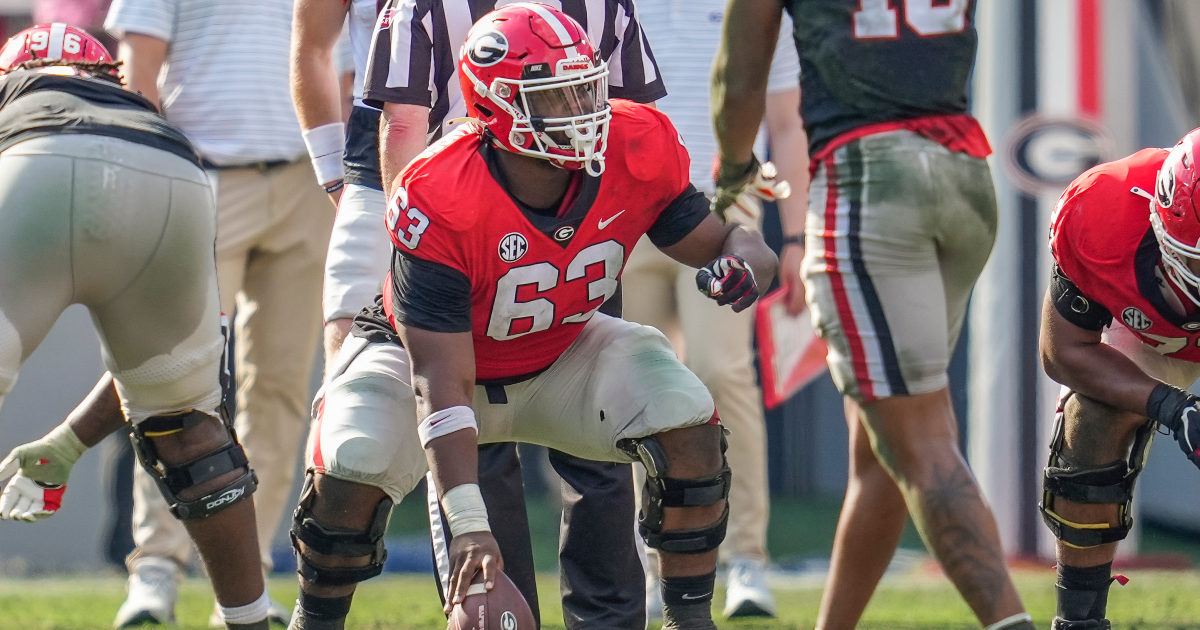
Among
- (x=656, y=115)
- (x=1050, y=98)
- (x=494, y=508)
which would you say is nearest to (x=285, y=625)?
(x=494, y=508)

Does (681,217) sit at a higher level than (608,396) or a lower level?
higher

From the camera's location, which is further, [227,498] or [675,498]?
[227,498]

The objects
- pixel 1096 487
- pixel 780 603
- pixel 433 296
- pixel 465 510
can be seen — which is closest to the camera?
pixel 465 510

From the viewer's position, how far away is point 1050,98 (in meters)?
5.98

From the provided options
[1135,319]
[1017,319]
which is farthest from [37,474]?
[1017,319]

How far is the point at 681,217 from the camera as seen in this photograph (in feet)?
10.5

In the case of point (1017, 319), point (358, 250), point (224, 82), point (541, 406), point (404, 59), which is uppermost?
point (404, 59)

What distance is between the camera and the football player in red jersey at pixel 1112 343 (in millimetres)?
2951

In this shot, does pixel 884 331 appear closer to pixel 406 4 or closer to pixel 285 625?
pixel 406 4

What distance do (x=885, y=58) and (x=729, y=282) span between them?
0.61 meters

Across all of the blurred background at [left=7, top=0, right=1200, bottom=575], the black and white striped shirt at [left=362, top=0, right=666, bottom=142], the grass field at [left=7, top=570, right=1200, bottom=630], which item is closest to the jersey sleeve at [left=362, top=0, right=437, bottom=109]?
the black and white striped shirt at [left=362, top=0, right=666, bottom=142]

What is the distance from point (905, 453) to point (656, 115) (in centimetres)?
90

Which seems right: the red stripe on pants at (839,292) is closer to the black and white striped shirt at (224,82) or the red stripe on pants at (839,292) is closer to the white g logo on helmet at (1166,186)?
the white g logo on helmet at (1166,186)

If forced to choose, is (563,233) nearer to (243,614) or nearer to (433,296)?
(433,296)
